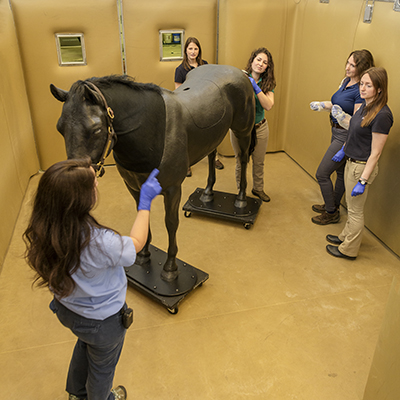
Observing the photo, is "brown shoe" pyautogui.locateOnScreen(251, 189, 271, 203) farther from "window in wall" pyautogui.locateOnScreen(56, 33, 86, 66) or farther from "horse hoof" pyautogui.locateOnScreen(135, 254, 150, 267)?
"window in wall" pyautogui.locateOnScreen(56, 33, 86, 66)

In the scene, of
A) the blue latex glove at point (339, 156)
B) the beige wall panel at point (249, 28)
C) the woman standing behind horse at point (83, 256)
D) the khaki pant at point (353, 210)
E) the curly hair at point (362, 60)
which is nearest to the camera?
the woman standing behind horse at point (83, 256)

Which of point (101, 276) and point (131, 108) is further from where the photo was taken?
point (131, 108)

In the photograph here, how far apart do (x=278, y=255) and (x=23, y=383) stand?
2148mm

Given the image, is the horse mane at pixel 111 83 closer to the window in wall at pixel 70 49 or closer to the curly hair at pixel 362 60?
the curly hair at pixel 362 60

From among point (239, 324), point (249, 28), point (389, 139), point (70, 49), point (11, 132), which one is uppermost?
point (249, 28)

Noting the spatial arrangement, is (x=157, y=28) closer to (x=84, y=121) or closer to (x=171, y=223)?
(x=171, y=223)

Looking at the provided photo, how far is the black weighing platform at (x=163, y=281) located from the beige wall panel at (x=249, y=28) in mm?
2857

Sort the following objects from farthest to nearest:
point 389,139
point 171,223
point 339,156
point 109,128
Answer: point 339,156
point 389,139
point 171,223
point 109,128

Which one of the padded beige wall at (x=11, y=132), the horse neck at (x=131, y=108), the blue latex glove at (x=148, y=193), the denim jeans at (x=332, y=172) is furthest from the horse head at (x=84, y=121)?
the denim jeans at (x=332, y=172)

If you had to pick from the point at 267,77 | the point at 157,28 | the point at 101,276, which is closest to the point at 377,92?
the point at 267,77

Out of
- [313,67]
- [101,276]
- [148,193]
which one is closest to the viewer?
[101,276]

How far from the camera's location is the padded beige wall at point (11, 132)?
3517 millimetres

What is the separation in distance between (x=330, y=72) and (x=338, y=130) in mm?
1002

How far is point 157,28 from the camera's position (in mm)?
4527
